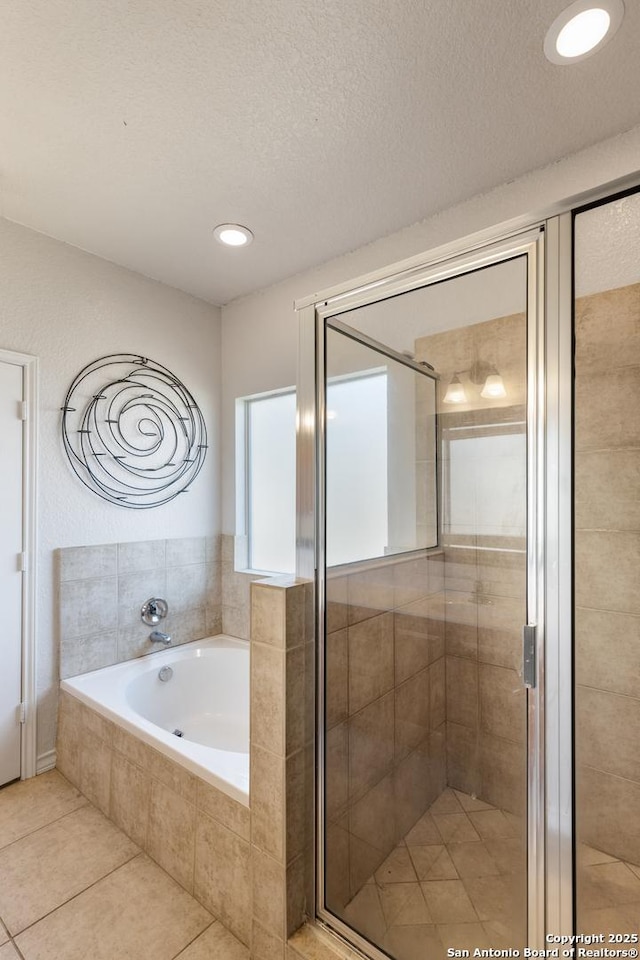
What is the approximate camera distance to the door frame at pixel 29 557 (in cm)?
215

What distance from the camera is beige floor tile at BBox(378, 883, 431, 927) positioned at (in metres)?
1.25

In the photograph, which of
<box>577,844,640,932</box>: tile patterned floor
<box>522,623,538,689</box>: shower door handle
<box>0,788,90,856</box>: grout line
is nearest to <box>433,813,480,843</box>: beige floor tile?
<box>577,844,640,932</box>: tile patterned floor

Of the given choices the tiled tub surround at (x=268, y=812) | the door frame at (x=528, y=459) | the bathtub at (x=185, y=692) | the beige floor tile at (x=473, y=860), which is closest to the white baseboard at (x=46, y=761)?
the bathtub at (x=185, y=692)

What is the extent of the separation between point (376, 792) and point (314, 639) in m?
0.53

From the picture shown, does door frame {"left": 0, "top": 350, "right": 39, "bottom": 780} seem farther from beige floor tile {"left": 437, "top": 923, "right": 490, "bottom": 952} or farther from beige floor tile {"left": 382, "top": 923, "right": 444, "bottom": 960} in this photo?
beige floor tile {"left": 437, "top": 923, "right": 490, "bottom": 952}

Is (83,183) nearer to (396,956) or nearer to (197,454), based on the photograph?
(197,454)

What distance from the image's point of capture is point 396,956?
123 centimetres

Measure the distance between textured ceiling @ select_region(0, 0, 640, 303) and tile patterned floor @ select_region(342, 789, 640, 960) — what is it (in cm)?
210

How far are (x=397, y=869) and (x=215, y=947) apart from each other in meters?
0.60

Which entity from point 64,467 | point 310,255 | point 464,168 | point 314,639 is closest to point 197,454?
point 64,467

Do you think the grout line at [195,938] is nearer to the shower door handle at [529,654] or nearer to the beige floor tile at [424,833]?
the beige floor tile at [424,833]

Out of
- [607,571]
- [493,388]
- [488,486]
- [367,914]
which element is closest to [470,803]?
[367,914]

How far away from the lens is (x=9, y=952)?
1.36 m

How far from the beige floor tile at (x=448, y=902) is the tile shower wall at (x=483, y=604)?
24cm
